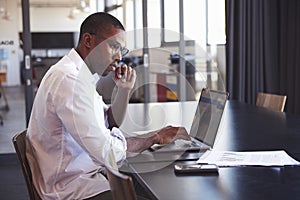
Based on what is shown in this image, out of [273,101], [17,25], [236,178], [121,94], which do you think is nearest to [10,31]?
[17,25]

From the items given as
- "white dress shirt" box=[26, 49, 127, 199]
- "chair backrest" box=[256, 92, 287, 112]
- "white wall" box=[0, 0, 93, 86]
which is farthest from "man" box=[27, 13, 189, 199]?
"white wall" box=[0, 0, 93, 86]

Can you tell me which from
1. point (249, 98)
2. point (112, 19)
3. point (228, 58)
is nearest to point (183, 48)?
point (228, 58)

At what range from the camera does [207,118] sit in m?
2.15

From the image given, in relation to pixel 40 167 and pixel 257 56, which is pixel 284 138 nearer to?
pixel 40 167

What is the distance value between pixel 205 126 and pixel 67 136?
2.18ft

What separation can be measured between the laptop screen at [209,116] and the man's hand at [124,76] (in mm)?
357

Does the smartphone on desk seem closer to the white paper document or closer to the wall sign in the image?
the white paper document

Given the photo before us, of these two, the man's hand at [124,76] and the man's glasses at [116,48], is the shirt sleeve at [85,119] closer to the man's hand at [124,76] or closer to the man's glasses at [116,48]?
the man's glasses at [116,48]

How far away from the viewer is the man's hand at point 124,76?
2.08 meters

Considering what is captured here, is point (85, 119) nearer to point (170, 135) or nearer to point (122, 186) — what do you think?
point (170, 135)

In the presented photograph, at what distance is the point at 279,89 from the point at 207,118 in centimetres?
353

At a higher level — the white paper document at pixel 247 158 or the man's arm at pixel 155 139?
the man's arm at pixel 155 139

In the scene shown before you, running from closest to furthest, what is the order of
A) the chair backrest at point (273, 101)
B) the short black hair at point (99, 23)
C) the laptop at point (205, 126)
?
1. the short black hair at point (99, 23)
2. the laptop at point (205, 126)
3. the chair backrest at point (273, 101)

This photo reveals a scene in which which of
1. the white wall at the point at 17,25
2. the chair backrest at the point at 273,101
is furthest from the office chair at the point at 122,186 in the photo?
the white wall at the point at 17,25
